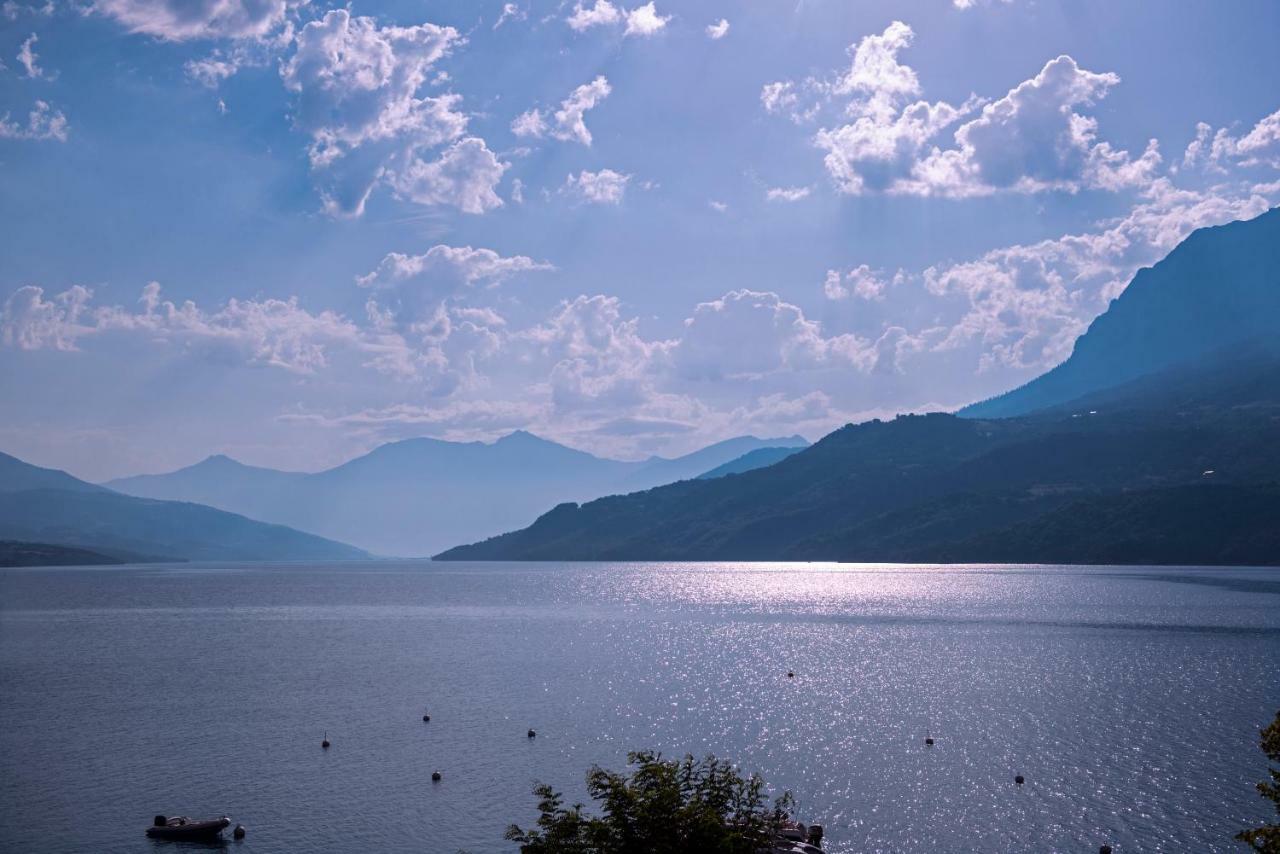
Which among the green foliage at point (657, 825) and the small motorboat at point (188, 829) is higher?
the green foliage at point (657, 825)

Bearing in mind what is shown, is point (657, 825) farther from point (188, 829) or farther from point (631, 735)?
point (631, 735)

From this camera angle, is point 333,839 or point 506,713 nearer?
point 333,839

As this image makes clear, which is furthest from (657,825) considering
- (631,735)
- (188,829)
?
(631,735)

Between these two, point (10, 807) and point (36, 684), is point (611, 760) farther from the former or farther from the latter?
point (36, 684)

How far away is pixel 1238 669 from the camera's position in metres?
136

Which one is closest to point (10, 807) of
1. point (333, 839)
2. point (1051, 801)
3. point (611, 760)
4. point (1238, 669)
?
point (333, 839)

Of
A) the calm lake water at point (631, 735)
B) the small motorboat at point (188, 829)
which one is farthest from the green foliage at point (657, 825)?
the small motorboat at point (188, 829)

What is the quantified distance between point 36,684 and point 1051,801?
12191cm

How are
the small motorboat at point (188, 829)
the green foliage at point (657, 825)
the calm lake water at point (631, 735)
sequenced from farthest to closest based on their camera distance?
the calm lake water at point (631, 735) → the small motorboat at point (188, 829) → the green foliage at point (657, 825)

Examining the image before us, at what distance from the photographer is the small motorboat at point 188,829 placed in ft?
226

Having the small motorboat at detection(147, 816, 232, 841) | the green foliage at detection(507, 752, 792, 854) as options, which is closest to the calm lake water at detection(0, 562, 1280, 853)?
the small motorboat at detection(147, 816, 232, 841)

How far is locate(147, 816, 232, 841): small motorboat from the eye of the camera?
6875 centimetres

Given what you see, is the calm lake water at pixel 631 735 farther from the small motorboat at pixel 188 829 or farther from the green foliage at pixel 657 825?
the green foliage at pixel 657 825

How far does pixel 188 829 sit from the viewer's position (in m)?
68.8
